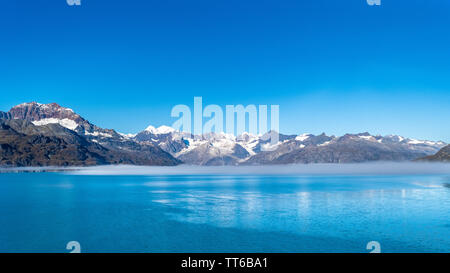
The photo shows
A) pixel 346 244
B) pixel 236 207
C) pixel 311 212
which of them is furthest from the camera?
pixel 236 207

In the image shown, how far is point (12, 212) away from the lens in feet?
217

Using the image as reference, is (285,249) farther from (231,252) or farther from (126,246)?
(126,246)

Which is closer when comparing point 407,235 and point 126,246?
point 126,246

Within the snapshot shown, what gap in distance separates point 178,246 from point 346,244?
61.0 ft

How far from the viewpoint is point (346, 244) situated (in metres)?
39.7

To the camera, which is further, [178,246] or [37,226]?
[37,226]

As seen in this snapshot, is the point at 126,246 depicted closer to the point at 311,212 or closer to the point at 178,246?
the point at 178,246
